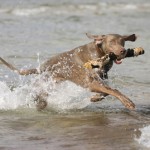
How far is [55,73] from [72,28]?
39.7ft

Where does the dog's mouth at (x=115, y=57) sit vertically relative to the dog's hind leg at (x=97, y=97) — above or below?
above

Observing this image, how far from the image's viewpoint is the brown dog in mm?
9289

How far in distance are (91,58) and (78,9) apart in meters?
22.3

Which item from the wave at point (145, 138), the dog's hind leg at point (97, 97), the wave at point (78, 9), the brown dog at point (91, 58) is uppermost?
the wave at point (78, 9)

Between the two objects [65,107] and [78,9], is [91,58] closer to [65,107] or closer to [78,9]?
[65,107]

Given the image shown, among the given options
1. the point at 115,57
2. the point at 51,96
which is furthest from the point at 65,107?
the point at 115,57

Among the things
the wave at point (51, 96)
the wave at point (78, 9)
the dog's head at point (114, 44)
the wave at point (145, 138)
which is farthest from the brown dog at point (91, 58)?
the wave at point (78, 9)

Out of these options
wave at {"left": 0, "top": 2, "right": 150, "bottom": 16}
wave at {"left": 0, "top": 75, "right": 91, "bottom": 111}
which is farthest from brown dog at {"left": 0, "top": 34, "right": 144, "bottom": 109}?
wave at {"left": 0, "top": 2, "right": 150, "bottom": 16}

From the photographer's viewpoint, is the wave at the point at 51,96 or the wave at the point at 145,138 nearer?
the wave at the point at 145,138

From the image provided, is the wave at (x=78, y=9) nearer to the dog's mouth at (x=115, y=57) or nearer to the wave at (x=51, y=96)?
the wave at (x=51, y=96)

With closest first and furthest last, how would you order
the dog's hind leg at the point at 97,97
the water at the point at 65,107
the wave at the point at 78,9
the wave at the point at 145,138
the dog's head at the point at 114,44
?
1. the wave at the point at 145,138
2. the water at the point at 65,107
3. the dog's head at the point at 114,44
4. the dog's hind leg at the point at 97,97
5. the wave at the point at 78,9

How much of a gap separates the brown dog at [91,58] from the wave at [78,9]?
19.2 m

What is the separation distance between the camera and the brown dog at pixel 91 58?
929 centimetres

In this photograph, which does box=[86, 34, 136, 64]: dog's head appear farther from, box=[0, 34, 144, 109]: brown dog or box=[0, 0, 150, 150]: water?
box=[0, 0, 150, 150]: water
